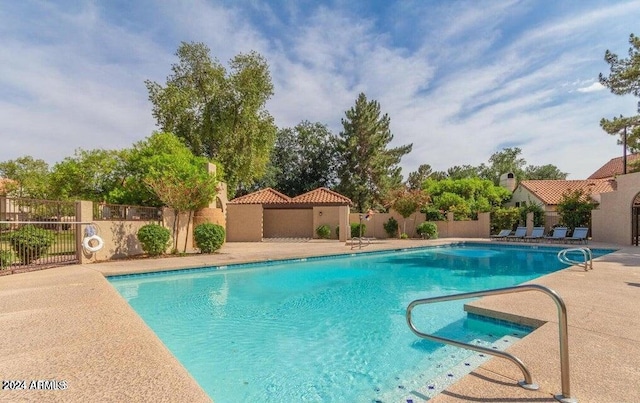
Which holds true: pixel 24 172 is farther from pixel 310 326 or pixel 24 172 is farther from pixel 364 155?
pixel 310 326

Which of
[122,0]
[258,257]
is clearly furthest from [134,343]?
[122,0]

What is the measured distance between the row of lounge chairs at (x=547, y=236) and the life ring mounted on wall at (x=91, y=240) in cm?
2402

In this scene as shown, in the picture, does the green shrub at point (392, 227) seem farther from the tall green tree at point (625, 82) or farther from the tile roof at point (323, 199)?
the tall green tree at point (625, 82)

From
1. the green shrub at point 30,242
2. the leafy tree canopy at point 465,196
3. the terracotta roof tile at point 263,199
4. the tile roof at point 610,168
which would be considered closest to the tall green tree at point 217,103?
the terracotta roof tile at point 263,199

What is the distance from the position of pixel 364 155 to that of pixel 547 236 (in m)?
18.6

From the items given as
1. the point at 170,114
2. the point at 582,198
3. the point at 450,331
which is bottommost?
the point at 450,331

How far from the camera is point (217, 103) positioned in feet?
90.4

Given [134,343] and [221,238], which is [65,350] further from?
[221,238]

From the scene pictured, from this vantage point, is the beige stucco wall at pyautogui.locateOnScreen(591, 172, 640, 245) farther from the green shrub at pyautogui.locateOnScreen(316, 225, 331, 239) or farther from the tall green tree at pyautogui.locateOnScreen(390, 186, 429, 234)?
the green shrub at pyautogui.locateOnScreen(316, 225, 331, 239)

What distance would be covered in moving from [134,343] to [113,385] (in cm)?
129

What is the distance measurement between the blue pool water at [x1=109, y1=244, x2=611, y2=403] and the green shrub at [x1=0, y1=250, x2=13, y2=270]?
3721 mm

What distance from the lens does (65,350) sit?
436 cm

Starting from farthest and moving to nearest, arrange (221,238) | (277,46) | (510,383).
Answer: (277,46) < (221,238) < (510,383)

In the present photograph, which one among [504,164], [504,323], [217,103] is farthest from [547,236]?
[504,164]
